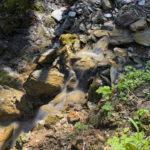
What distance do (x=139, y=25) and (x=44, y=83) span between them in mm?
3377

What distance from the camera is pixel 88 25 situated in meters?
7.01

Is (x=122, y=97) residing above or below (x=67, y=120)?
above

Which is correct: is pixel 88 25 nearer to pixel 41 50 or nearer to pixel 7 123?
pixel 41 50

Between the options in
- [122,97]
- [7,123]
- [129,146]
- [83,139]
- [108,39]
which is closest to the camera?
[129,146]

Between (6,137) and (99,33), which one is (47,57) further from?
(6,137)

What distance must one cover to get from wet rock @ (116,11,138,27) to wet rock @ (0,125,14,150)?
15.4 feet

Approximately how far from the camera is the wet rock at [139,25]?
5848 millimetres

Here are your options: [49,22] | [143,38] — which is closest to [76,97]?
[143,38]

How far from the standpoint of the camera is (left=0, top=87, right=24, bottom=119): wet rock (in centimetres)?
555

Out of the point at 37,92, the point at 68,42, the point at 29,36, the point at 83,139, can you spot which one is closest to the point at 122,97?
the point at 83,139

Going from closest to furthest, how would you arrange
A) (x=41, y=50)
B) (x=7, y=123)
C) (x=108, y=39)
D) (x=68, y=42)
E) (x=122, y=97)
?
(x=122, y=97)
(x=7, y=123)
(x=108, y=39)
(x=68, y=42)
(x=41, y=50)

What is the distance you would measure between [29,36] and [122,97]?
523 centimetres

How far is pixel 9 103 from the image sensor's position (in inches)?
223

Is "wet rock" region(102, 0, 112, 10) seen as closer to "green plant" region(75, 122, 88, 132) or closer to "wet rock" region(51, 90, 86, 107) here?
"wet rock" region(51, 90, 86, 107)
